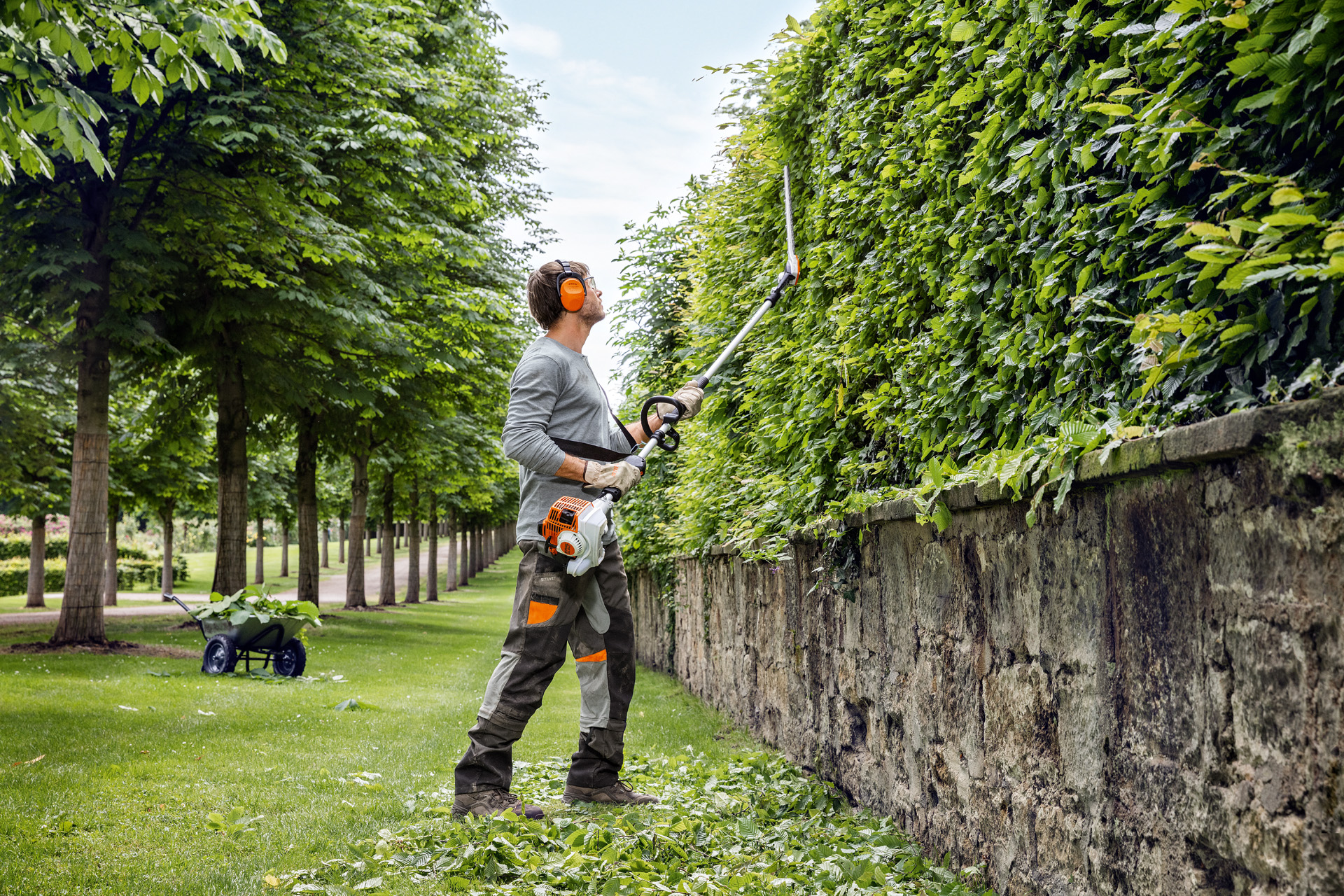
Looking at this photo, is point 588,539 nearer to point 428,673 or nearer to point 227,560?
point 428,673

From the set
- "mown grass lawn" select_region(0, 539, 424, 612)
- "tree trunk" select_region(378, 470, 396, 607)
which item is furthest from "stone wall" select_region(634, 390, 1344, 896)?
"tree trunk" select_region(378, 470, 396, 607)

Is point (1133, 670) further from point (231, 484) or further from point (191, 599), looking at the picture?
point (191, 599)

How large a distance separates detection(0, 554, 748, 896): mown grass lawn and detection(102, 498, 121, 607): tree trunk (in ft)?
47.5

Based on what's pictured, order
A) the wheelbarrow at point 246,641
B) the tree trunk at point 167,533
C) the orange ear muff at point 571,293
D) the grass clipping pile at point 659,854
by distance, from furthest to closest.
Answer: the tree trunk at point 167,533 → the wheelbarrow at point 246,641 → the orange ear muff at point 571,293 → the grass clipping pile at point 659,854

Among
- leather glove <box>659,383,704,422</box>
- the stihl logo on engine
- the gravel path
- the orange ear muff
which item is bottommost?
the gravel path

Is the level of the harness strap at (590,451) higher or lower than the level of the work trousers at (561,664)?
higher

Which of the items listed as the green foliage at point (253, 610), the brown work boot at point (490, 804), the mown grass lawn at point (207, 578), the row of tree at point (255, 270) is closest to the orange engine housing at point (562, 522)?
the brown work boot at point (490, 804)

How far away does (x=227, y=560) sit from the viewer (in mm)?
14859

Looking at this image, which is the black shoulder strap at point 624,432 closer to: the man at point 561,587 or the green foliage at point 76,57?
the man at point 561,587

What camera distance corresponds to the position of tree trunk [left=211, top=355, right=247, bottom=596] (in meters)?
14.6

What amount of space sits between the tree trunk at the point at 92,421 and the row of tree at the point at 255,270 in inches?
1.1

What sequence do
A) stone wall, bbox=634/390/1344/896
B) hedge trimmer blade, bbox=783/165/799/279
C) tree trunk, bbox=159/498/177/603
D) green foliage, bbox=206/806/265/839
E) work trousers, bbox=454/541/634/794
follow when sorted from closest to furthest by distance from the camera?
stone wall, bbox=634/390/1344/896 < green foliage, bbox=206/806/265/839 < work trousers, bbox=454/541/634/794 < hedge trimmer blade, bbox=783/165/799/279 < tree trunk, bbox=159/498/177/603

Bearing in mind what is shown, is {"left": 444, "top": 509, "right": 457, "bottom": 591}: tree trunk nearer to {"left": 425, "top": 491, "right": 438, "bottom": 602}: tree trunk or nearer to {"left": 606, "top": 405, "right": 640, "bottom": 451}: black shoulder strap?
{"left": 425, "top": 491, "right": 438, "bottom": 602}: tree trunk

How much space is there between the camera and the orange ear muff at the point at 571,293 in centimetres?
482
